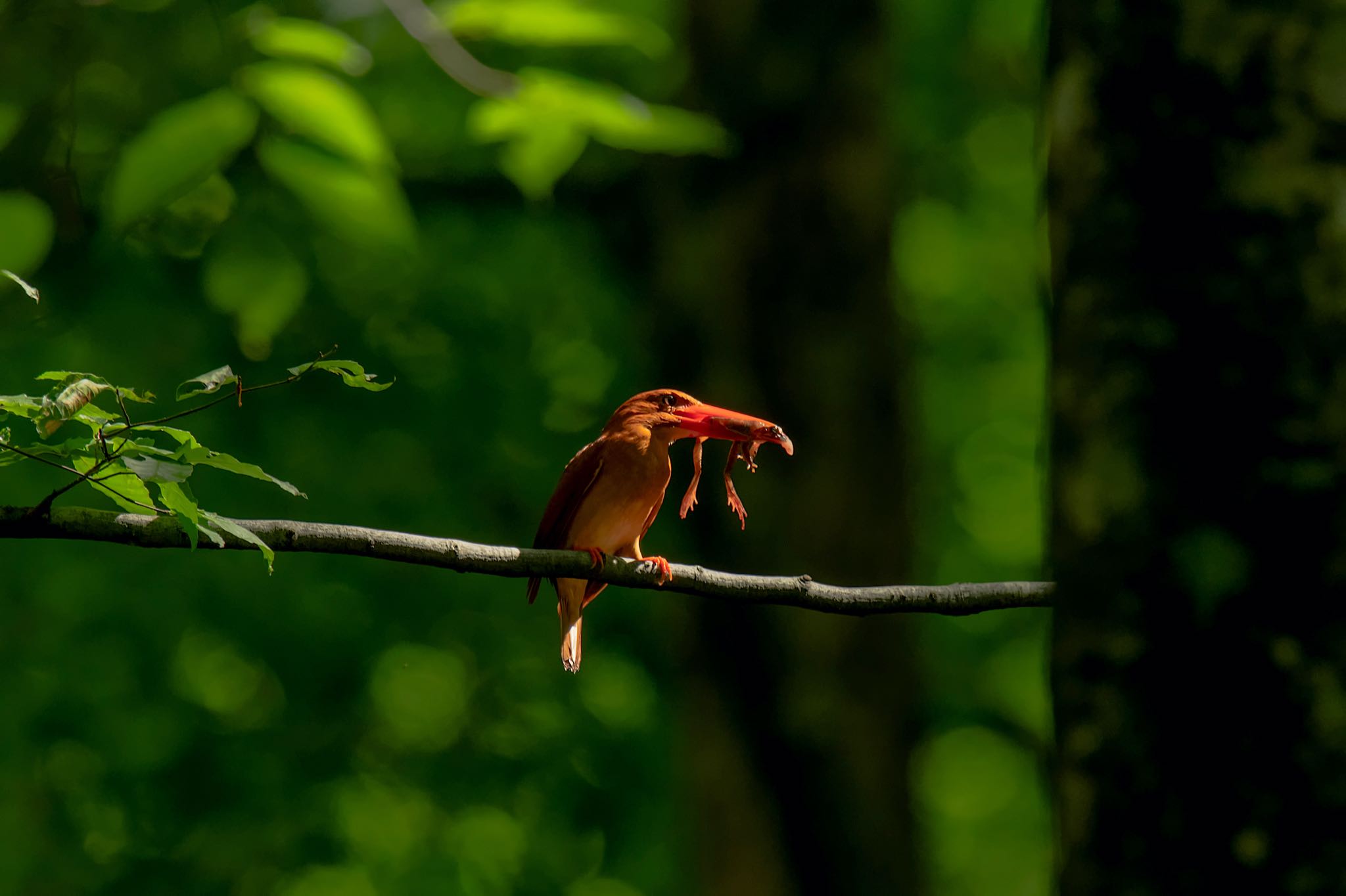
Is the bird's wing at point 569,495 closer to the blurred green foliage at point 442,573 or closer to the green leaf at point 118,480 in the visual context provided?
the green leaf at point 118,480

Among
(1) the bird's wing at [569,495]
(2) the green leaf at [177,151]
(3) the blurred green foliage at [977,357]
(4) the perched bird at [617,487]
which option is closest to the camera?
(2) the green leaf at [177,151]

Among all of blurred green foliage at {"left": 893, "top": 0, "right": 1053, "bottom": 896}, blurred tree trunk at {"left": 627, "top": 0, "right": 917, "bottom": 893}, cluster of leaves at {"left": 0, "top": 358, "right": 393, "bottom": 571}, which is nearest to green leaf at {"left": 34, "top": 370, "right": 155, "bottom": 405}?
cluster of leaves at {"left": 0, "top": 358, "right": 393, "bottom": 571}

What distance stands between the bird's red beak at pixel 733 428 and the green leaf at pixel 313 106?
0.93 m

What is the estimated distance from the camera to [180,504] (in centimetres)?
165

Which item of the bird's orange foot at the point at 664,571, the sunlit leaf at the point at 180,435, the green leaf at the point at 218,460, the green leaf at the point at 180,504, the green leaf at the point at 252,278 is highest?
the green leaf at the point at 252,278

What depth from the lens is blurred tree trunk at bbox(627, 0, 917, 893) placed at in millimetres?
5820

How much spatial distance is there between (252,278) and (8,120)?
1.60 ft

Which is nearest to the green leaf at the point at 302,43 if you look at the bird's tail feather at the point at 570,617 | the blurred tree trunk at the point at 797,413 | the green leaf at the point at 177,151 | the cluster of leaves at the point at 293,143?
the cluster of leaves at the point at 293,143

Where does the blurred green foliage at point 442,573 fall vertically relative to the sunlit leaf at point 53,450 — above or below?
below

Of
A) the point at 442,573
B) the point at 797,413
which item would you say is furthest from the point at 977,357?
the point at 442,573

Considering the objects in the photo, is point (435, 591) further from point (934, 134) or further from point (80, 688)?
point (934, 134)

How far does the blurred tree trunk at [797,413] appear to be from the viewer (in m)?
5.82

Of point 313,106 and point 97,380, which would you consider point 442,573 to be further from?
point 97,380

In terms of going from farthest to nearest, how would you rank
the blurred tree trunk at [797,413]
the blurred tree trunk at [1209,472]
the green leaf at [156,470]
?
1. the blurred tree trunk at [797,413]
2. the green leaf at [156,470]
3. the blurred tree trunk at [1209,472]
